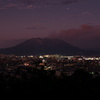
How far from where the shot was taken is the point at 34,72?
7836 mm

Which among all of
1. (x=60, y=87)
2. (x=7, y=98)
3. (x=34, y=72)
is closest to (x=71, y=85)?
(x=60, y=87)

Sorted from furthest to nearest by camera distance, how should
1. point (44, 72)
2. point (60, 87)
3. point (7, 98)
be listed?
point (44, 72) → point (60, 87) → point (7, 98)

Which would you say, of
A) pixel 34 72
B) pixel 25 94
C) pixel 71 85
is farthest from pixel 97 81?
pixel 25 94

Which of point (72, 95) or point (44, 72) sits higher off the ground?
point (44, 72)

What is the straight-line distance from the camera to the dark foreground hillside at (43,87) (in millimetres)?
6602

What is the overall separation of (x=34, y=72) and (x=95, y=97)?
2.12 meters

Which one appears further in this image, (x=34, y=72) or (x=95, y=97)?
(x=34, y=72)

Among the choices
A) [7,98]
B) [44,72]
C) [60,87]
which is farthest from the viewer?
[44,72]

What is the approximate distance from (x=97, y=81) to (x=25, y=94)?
2.60 meters

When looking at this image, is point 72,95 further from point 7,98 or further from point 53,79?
point 7,98

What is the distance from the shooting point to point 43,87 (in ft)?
22.4

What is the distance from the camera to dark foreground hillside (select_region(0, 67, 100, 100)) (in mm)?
6602

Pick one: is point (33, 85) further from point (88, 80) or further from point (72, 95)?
point (88, 80)

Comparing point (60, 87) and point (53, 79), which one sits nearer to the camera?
point (60, 87)
